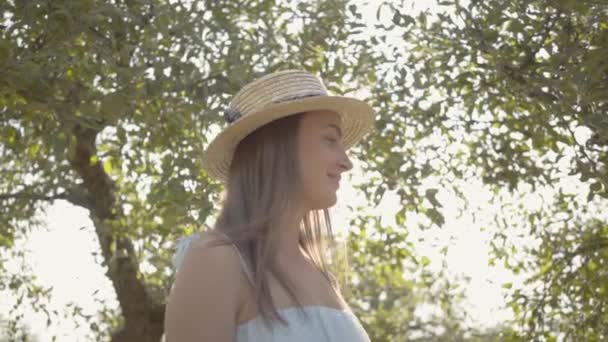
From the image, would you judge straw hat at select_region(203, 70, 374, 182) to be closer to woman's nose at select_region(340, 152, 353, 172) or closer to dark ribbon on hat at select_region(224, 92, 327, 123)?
dark ribbon on hat at select_region(224, 92, 327, 123)

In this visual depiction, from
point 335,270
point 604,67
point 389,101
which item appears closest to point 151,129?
point 389,101

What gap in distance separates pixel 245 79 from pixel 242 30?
112 centimetres

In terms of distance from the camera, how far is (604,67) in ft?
17.4

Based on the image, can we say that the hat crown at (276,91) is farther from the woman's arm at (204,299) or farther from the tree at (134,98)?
the tree at (134,98)

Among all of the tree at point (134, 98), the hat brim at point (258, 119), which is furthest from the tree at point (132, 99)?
the hat brim at point (258, 119)

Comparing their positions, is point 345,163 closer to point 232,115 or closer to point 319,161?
point 319,161

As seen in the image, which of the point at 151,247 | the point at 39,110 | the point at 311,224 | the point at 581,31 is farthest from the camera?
the point at 151,247

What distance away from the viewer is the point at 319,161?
10.5ft

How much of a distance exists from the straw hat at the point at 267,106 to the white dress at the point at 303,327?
34cm

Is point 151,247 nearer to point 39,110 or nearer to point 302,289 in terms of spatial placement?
point 39,110

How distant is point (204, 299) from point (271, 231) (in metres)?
0.33

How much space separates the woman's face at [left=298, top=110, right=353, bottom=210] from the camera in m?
3.16

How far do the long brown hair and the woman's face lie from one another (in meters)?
0.02

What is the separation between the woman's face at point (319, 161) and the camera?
316 cm
